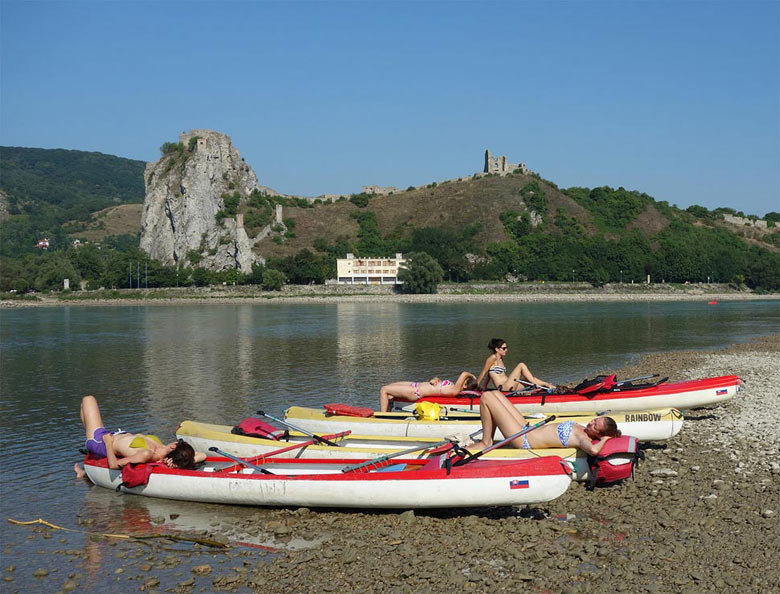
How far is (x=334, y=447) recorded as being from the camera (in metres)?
11.9

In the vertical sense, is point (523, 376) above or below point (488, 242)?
below

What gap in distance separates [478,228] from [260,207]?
5311 centimetres

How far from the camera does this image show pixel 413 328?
55281 mm

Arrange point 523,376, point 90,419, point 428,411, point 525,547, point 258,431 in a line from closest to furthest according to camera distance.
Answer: point 525,547 → point 90,419 → point 258,431 → point 428,411 → point 523,376

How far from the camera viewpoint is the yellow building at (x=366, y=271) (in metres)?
138

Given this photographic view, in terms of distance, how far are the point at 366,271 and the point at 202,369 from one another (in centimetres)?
10745

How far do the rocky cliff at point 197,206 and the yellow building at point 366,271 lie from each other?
17306 millimetres

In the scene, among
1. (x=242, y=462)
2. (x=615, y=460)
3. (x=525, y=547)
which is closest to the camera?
(x=525, y=547)

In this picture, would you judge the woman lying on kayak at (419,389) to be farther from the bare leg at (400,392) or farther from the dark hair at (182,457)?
the dark hair at (182,457)

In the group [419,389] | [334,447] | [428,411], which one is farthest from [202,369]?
[334,447]

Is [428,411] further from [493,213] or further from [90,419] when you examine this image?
[493,213]

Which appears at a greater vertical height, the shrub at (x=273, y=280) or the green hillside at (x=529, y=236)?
the green hillside at (x=529, y=236)

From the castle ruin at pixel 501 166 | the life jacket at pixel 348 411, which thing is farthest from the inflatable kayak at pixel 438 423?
the castle ruin at pixel 501 166

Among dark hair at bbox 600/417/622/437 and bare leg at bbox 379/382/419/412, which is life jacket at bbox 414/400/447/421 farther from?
dark hair at bbox 600/417/622/437
